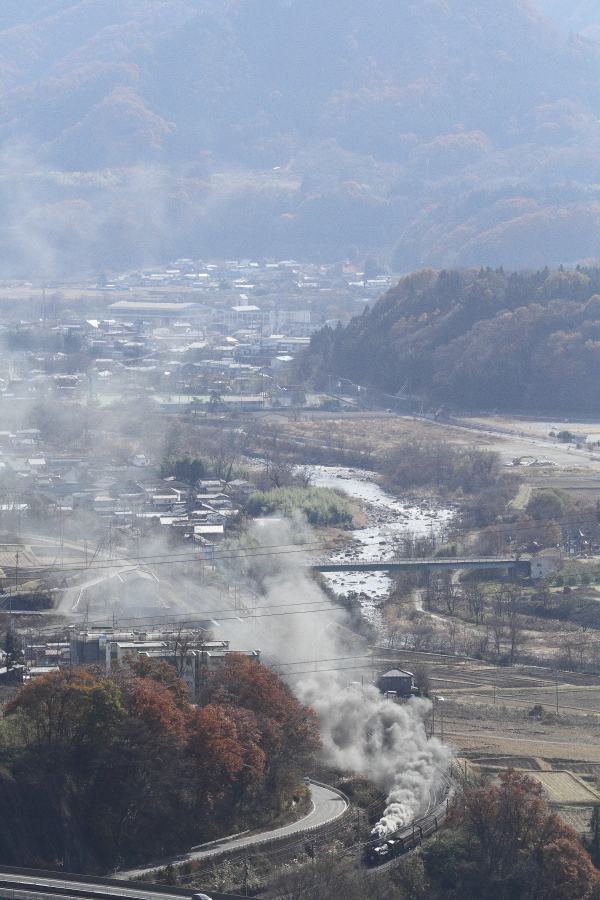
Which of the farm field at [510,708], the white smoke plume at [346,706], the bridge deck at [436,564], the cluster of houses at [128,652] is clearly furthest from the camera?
the bridge deck at [436,564]

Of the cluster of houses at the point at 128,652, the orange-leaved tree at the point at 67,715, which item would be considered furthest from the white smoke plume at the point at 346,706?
the orange-leaved tree at the point at 67,715

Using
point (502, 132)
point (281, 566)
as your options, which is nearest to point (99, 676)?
point (281, 566)

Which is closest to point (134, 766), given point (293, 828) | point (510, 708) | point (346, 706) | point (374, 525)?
point (293, 828)

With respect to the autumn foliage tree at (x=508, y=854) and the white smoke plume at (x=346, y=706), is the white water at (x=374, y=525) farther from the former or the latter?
the autumn foliage tree at (x=508, y=854)

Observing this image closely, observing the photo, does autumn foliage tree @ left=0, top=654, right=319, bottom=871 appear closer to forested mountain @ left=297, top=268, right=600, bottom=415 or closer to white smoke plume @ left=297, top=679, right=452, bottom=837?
white smoke plume @ left=297, top=679, right=452, bottom=837

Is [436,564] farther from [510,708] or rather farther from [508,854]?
[508,854]

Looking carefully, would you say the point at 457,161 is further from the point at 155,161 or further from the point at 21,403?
the point at 21,403
